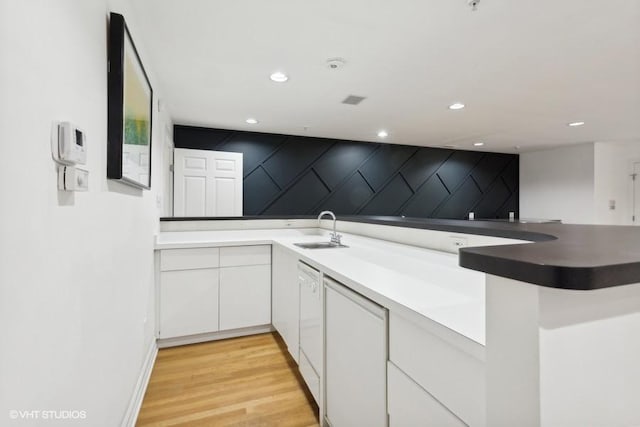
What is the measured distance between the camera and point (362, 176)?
5473 millimetres

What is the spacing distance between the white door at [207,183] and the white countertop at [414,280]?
8.89 feet

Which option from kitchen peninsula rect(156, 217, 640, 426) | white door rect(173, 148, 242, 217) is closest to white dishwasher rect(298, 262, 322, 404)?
kitchen peninsula rect(156, 217, 640, 426)

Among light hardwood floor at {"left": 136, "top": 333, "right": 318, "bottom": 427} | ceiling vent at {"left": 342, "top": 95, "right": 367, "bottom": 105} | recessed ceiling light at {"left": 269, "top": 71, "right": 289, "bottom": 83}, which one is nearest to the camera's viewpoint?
light hardwood floor at {"left": 136, "top": 333, "right": 318, "bottom": 427}

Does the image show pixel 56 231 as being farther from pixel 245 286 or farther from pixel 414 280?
pixel 245 286

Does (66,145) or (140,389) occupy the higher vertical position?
(66,145)

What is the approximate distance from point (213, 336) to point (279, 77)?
2363 millimetres

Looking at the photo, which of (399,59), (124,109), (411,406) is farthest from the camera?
(399,59)

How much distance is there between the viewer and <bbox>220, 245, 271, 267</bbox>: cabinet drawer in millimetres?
2570

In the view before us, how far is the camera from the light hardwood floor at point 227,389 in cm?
164

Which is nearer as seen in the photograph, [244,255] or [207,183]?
[244,255]

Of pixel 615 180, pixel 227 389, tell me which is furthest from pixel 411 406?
pixel 615 180

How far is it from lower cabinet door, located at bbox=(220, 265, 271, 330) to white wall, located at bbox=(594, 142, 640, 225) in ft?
20.1

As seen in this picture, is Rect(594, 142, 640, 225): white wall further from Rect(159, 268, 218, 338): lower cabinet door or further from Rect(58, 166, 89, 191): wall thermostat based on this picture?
Rect(58, 166, 89, 191): wall thermostat

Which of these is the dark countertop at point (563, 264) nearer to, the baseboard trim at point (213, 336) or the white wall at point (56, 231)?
the white wall at point (56, 231)
